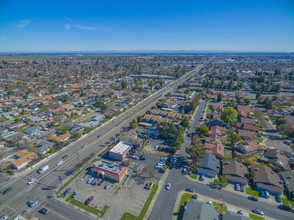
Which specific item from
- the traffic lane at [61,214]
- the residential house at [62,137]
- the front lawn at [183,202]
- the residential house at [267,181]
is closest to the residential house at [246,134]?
the residential house at [267,181]

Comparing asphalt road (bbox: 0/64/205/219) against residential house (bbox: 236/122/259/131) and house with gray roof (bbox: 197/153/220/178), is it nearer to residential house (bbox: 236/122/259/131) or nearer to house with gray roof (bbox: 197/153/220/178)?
house with gray roof (bbox: 197/153/220/178)

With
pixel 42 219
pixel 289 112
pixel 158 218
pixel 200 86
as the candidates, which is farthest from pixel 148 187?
pixel 200 86

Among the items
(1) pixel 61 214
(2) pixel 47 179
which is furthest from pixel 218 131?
(2) pixel 47 179

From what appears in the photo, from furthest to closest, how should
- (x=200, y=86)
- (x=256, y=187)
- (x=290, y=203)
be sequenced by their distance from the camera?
1. (x=200, y=86)
2. (x=256, y=187)
3. (x=290, y=203)

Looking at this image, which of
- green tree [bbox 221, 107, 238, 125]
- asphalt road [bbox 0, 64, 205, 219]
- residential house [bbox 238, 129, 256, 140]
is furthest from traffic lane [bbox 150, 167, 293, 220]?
green tree [bbox 221, 107, 238, 125]

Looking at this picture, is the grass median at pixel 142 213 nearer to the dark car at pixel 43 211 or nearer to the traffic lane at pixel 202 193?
the traffic lane at pixel 202 193

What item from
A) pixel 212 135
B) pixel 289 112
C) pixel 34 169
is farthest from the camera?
pixel 289 112

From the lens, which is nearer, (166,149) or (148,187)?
(148,187)

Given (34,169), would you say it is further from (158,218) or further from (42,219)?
(158,218)
